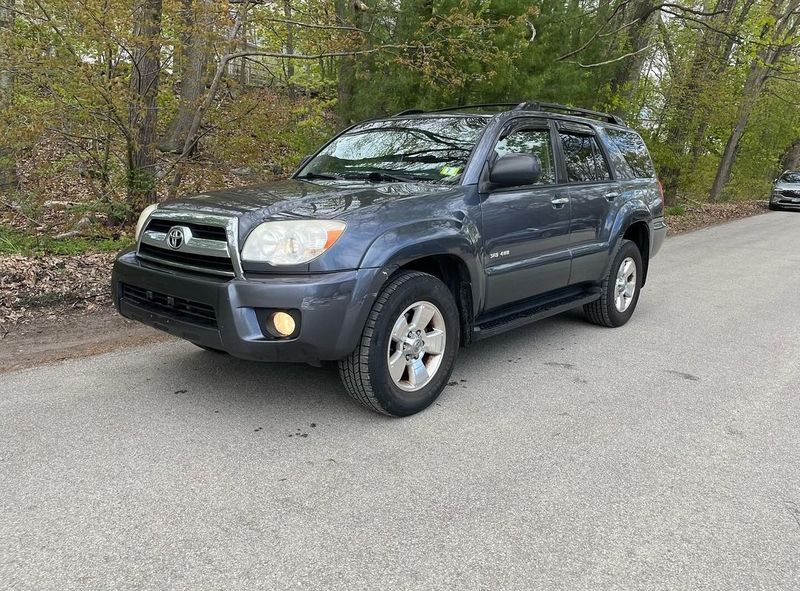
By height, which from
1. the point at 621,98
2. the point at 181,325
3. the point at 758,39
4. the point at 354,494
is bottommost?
the point at 354,494

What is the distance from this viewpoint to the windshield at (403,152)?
420 centimetres

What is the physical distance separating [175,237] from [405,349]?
149 cm

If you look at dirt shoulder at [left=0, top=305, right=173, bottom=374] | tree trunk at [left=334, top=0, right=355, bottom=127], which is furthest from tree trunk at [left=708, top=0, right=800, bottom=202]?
dirt shoulder at [left=0, top=305, right=173, bottom=374]

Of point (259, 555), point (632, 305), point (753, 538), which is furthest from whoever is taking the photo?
point (632, 305)

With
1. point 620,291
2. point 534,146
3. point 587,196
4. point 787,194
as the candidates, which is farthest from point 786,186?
point 534,146

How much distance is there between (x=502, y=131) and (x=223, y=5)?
4.15 meters

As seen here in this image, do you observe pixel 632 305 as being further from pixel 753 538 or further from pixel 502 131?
pixel 753 538

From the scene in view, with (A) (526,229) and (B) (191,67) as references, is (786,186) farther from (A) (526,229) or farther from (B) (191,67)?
(A) (526,229)

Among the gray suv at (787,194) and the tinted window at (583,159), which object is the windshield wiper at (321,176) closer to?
the tinted window at (583,159)

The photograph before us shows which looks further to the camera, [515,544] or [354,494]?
[354,494]

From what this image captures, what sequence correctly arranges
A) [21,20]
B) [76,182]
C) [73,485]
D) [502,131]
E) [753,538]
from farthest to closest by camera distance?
[76,182]
[21,20]
[502,131]
[73,485]
[753,538]

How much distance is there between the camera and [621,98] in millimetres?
13656

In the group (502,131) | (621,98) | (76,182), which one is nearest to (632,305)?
(502,131)

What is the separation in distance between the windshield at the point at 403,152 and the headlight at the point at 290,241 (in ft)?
3.54
